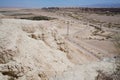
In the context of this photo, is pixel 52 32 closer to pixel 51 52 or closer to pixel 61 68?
pixel 51 52

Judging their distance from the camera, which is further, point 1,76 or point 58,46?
point 58,46

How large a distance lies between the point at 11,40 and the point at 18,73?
211 centimetres

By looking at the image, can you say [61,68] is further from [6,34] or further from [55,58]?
[6,34]

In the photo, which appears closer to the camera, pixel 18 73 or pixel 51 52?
pixel 18 73

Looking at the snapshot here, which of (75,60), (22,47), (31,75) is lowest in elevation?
(75,60)

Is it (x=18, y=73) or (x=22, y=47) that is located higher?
(x=22, y=47)

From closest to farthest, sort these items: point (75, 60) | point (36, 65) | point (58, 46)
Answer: point (36, 65)
point (58, 46)
point (75, 60)

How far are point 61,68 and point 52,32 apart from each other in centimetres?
371

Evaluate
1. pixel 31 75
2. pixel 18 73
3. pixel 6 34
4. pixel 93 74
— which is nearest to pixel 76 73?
pixel 93 74

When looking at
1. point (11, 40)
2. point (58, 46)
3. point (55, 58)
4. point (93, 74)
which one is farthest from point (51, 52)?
point (93, 74)

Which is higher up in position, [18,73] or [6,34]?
[6,34]

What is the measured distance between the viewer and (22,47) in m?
11.6

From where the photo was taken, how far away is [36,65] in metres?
11.3

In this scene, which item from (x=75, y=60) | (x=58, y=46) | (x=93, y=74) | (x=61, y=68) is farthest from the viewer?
(x=75, y=60)
